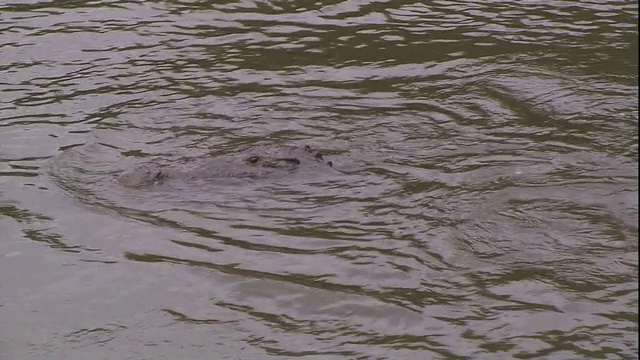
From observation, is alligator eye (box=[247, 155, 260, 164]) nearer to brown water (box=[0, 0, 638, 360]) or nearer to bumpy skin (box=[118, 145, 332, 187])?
bumpy skin (box=[118, 145, 332, 187])

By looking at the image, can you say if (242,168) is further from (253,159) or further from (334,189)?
(334,189)

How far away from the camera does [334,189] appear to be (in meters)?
7.85

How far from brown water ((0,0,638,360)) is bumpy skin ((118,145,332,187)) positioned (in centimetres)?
11

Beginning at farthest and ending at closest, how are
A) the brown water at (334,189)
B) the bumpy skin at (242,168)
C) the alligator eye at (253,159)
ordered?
the alligator eye at (253,159)
the bumpy skin at (242,168)
the brown water at (334,189)

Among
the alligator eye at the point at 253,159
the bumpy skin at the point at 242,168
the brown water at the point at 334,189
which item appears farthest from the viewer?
the alligator eye at the point at 253,159

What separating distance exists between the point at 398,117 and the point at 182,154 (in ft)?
5.90

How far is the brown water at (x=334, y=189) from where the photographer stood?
6102 mm

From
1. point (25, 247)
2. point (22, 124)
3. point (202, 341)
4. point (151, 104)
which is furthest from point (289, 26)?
point (202, 341)

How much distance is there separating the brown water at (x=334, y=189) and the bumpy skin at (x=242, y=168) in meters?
0.11

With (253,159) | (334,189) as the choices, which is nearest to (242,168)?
(253,159)

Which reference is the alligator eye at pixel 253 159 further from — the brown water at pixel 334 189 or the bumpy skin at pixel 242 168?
the brown water at pixel 334 189

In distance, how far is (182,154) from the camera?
8562mm

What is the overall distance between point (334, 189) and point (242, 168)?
71cm

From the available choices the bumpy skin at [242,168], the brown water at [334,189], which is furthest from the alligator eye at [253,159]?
the brown water at [334,189]
